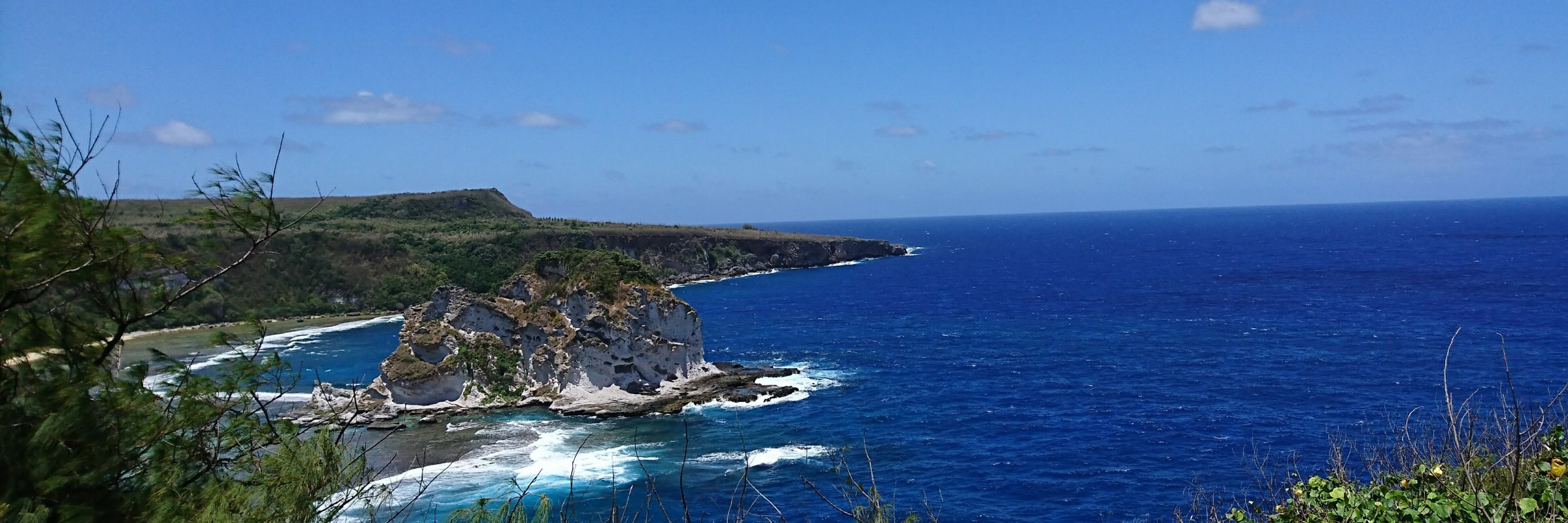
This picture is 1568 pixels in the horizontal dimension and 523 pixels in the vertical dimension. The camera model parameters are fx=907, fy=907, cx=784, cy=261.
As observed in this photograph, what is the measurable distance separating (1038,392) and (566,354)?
25606mm

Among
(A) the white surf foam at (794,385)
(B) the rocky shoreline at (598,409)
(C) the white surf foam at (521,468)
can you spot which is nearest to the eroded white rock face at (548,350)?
(B) the rocky shoreline at (598,409)

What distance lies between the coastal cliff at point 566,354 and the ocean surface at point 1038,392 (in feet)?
7.56

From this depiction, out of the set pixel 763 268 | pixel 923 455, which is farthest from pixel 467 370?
pixel 763 268

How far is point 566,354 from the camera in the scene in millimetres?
50344

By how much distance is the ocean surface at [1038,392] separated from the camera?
1302 inches

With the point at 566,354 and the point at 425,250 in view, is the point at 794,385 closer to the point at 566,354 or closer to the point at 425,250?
the point at 566,354

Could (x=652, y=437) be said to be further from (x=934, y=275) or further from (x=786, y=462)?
(x=934, y=275)

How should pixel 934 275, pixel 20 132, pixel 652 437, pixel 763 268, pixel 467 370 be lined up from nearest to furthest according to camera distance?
pixel 20 132, pixel 652 437, pixel 467 370, pixel 934 275, pixel 763 268

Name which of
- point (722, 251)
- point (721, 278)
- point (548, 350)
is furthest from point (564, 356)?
point (722, 251)

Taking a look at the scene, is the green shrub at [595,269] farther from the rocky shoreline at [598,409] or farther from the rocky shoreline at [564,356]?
the rocky shoreline at [598,409]

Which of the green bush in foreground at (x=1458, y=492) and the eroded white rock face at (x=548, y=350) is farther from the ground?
the green bush in foreground at (x=1458, y=492)

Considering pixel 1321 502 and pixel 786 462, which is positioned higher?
pixel 1321 502

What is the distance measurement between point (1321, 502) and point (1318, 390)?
1580 inches

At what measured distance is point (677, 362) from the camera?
5250 cm
